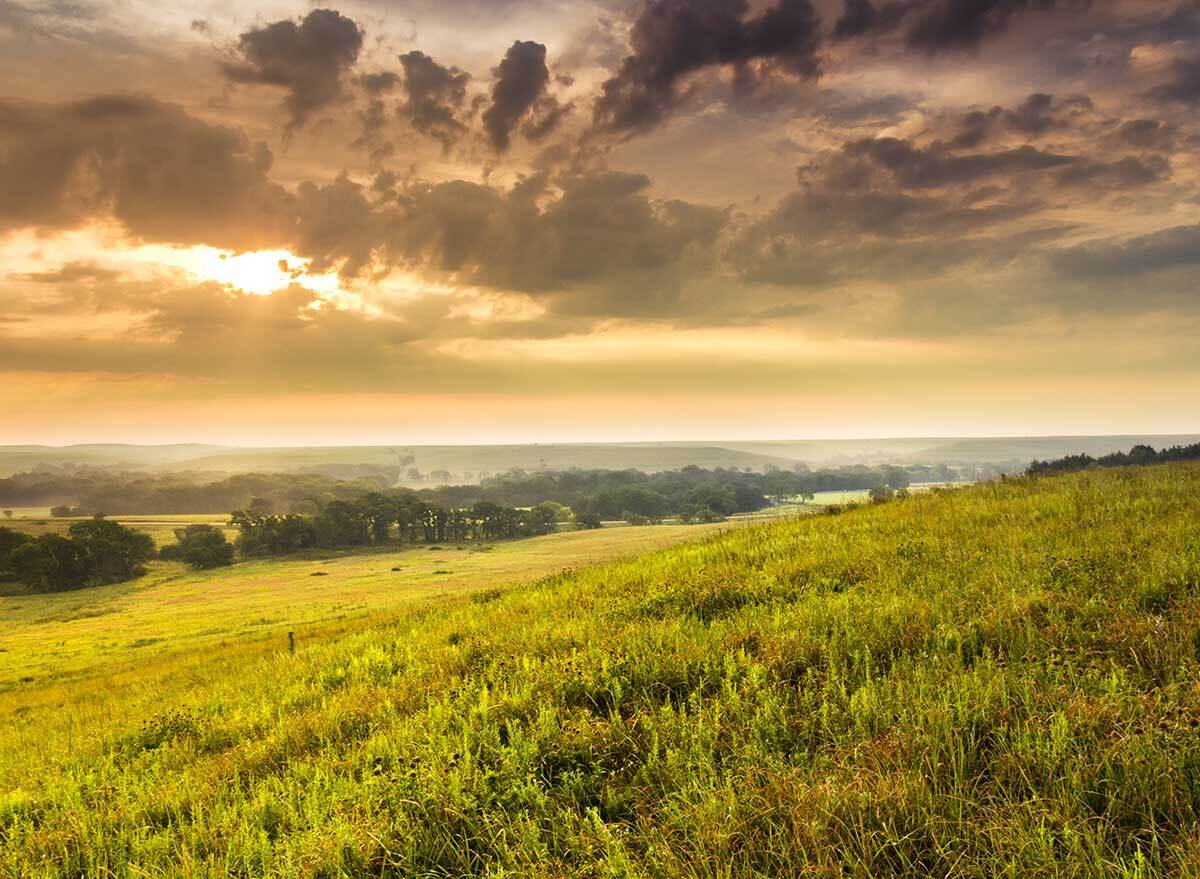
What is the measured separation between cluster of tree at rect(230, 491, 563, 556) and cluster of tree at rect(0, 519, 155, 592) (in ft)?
74.5

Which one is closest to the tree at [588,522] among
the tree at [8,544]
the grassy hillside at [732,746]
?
the tree at [8,544]

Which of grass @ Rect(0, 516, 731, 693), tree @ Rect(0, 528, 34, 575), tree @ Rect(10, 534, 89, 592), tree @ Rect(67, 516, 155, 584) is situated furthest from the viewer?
tree @ Rect(67, 516, 155, 584)

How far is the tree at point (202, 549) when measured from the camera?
5453 inches

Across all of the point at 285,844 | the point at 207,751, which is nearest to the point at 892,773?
the point at 285,844

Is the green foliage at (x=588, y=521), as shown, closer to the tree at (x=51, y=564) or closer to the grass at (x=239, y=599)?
the grass at (x=239, y=599)

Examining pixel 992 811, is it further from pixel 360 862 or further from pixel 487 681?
pixel 487 681

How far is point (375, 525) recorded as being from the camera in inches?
6122

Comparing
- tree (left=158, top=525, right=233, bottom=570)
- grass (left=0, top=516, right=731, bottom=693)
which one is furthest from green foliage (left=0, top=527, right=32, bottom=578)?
tree (left=158, top=525, right=233, bottom=570)

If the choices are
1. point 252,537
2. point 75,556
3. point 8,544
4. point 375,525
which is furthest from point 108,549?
point 375,525

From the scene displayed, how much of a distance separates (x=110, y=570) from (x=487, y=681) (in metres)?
163

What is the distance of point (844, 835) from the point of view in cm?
330

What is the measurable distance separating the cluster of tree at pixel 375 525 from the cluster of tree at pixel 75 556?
2269 centimetres

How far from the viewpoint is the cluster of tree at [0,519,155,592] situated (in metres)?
120

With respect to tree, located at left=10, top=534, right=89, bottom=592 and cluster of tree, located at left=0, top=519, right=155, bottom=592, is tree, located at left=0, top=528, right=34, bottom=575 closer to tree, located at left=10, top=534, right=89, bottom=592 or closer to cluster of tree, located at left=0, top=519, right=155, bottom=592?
cluster of tree, located at left=0, top=519, right=155, bottom=592
